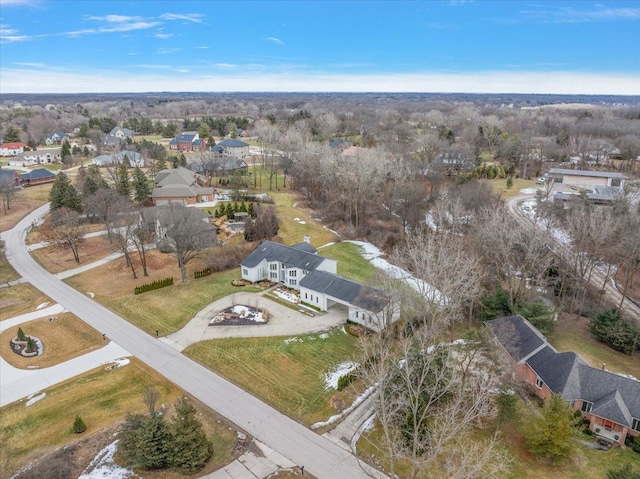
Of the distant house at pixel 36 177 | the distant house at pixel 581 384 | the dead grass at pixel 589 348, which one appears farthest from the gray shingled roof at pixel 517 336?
the distant house at pixel 36 177

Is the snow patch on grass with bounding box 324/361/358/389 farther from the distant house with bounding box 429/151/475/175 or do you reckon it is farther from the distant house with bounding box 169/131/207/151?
the distant house with bounding box 169/131/207/151

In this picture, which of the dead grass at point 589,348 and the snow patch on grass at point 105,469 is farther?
the dead grass at point 589,348

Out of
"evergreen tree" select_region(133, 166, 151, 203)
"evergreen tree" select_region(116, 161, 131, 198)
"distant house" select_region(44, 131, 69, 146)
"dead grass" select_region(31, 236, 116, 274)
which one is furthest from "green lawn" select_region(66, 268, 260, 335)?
"distant house" select_region(44, 131, 69, 146)

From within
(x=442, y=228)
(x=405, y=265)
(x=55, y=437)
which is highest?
(x=442, y=228)

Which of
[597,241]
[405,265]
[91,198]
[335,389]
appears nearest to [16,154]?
[91,198]

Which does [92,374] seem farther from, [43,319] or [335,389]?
[335,389]

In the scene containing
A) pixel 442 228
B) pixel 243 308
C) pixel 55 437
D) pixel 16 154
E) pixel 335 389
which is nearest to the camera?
pixel 55 437

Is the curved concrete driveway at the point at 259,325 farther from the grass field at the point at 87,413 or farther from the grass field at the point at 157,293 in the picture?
the grass field at the point at 87,413

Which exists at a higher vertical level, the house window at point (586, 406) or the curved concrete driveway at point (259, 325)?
the house window at point (586, 406)
